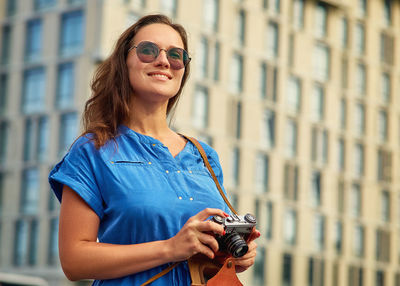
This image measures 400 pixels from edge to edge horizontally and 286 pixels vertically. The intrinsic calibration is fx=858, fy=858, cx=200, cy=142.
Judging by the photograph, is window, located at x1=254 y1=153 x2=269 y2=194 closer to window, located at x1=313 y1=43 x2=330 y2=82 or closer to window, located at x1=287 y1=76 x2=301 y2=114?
window, located at x1=287 y1=76 x2=301 y2=114

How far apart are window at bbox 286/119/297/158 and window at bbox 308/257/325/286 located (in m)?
5.85

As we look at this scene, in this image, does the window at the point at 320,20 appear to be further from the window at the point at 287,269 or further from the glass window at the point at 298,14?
the window at the point at 287,269

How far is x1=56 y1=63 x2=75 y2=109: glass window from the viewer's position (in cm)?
3748

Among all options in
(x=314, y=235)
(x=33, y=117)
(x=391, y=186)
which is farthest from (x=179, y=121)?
(x=391, y=186)

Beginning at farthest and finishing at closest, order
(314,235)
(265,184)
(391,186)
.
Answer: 1. (391,186)
2. (314,235)
3. (265,184)

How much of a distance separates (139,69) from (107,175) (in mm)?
416

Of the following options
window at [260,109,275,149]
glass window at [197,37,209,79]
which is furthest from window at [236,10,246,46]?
window at [260,109,275,149]

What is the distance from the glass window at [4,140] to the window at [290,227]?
1497 centimetres

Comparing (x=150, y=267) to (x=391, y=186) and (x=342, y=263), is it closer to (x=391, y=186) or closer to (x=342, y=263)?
(x=342, y=263)

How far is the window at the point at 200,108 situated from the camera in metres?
39.9

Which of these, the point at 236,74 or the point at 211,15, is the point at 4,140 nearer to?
the point at 211,15

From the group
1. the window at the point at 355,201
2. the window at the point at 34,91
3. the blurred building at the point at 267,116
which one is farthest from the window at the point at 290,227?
the window at the point at 34,91

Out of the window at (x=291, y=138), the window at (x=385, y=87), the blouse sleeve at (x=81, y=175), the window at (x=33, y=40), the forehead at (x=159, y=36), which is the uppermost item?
the window at (x=385, y=87)

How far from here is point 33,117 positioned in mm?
38406
